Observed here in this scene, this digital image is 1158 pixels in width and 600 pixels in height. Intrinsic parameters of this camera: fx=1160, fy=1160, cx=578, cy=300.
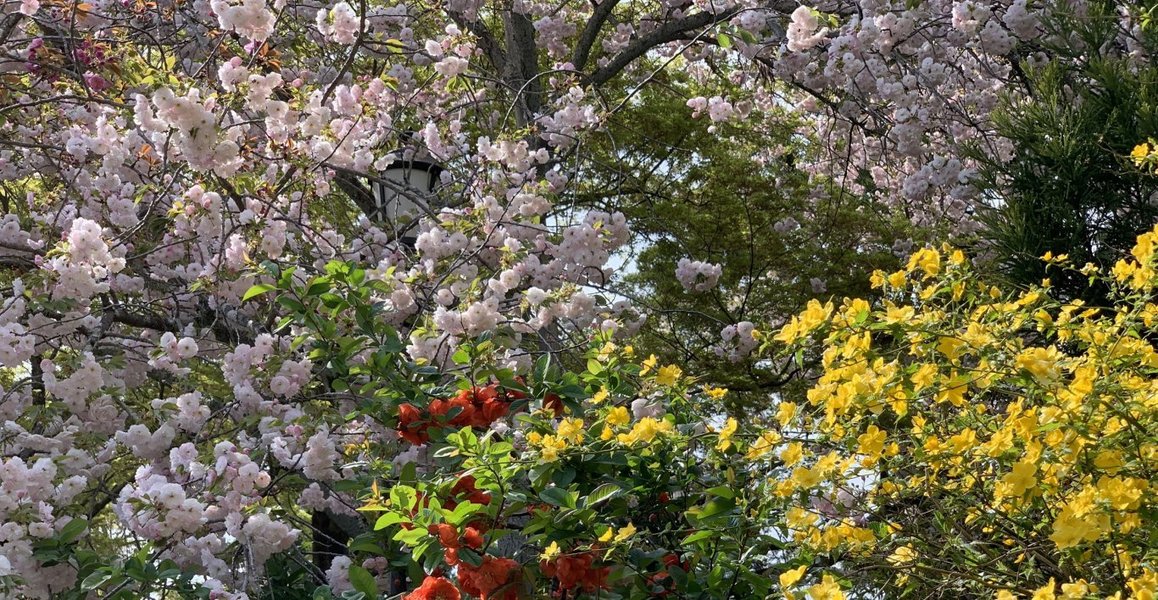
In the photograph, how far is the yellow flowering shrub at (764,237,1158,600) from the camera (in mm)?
2146

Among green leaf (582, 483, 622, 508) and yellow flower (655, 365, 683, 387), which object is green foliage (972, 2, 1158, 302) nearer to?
Result: yellow flower (655, 365, 683, 387)

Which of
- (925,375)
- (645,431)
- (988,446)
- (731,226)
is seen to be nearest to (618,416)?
(645,431)

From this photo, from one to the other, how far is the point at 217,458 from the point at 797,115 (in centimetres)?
809

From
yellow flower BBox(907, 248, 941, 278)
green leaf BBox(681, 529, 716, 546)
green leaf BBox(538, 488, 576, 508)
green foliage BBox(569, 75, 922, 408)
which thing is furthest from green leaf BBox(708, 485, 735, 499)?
green foliage BBox(569, 75, 922, 408)

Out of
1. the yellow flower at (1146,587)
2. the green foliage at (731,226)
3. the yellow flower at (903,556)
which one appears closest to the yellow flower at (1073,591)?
the yellow flower at (1146,587)

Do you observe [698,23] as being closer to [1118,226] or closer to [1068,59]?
[1068,59]

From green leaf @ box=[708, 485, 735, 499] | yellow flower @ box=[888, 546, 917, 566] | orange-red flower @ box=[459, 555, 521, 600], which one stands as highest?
green leaf @ box=[708, 485, 735, 499]

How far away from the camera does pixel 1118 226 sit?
4.73 meters

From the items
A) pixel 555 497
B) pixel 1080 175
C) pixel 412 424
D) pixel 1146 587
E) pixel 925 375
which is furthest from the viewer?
pixel 1080 175

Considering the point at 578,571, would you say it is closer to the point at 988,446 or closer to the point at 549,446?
the point at 549,446

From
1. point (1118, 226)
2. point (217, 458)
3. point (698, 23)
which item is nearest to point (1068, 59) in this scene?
point (1118, 226)

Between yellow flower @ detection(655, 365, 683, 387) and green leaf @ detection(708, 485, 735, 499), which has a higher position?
yellow flower @ detection(655, 365, 683, 387)

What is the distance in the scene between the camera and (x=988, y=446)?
222 centimetres

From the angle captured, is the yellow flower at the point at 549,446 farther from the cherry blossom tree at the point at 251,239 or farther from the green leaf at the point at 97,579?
the green leaf at the point at 97,579
